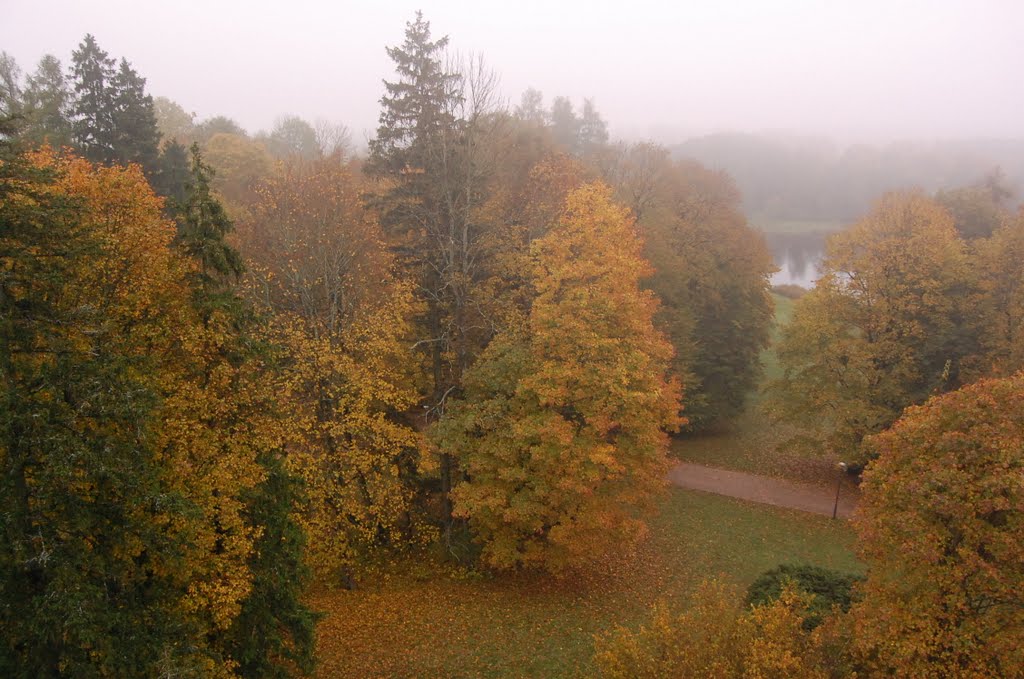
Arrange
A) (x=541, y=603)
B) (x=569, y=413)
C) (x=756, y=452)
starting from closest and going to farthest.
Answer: (x=541, y=603), (x=569, y=413), (x=756, y=452)

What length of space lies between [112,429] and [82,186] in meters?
6.01

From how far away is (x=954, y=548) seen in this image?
32.9 feet

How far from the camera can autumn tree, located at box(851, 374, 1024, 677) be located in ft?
30.7

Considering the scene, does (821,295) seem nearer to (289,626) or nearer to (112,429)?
(289,626)

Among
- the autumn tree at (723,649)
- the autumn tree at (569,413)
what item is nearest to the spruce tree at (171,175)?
the autumn tree at (569,413)

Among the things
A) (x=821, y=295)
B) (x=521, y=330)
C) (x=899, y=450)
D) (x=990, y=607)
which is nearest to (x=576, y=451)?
(x=521, y=330)

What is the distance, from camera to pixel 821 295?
28938 millimetres

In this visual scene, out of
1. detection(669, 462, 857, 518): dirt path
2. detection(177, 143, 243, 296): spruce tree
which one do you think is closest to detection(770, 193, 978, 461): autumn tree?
detection(669, 462, 857, 518): dirt path

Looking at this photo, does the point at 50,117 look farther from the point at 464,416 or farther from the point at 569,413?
the point at 569,413

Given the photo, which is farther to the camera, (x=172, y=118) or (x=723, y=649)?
(x=172, y=118)

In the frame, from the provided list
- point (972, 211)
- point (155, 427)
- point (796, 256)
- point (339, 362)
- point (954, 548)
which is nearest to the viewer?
point (954, 548)

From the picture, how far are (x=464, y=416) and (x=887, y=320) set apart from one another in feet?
67.8

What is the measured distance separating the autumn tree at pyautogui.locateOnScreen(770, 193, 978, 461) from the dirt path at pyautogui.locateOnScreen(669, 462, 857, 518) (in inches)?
84.6

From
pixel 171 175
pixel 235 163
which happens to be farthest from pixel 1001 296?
pixel 235 163
